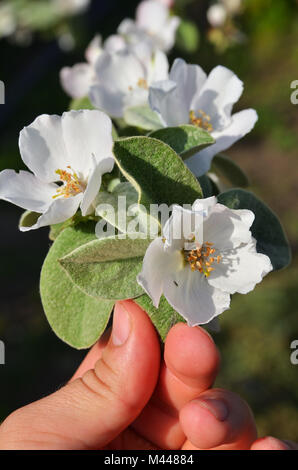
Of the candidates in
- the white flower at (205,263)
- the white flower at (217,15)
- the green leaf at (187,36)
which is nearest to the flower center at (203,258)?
the white flower at (205,263)

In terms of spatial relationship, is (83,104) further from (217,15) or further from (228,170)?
(217,15)

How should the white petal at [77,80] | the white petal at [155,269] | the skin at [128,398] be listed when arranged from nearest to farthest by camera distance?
the white petal at [155,269], the skin at [128,398], the white petal at [77,80]

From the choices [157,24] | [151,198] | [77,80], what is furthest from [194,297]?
[157,24]

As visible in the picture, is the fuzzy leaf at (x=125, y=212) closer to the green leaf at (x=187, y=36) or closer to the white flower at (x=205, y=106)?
the white flower at (x=205, y=106)

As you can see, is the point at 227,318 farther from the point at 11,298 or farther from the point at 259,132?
the point at 259,132

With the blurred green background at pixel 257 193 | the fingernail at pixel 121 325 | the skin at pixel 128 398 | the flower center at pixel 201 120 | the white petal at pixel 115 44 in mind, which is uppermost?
the white petal at pixel 115 44

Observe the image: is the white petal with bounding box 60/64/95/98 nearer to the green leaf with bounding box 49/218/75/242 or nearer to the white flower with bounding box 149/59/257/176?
the white flower with bounding box 149/59/257/176
